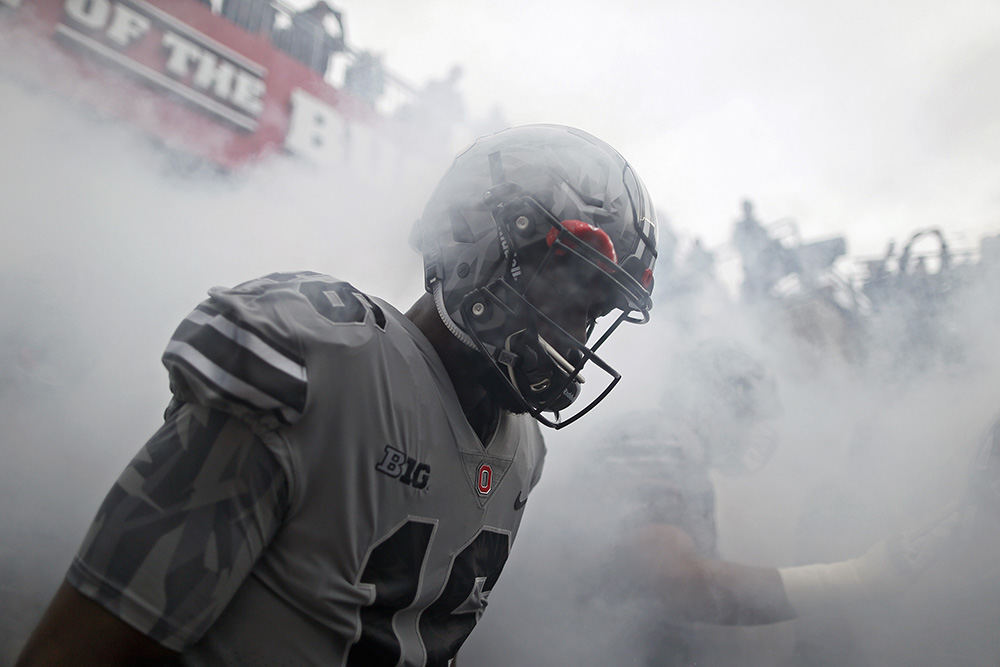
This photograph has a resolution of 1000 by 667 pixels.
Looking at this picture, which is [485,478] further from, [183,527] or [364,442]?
[183,527]

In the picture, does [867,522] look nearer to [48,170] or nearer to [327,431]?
[327,431]

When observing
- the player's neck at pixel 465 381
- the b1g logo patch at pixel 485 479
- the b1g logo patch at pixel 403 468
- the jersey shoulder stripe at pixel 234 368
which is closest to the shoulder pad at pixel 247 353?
the jersey shoulder stripe at pixel 234 368

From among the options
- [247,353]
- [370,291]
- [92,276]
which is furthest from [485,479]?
[92,276]

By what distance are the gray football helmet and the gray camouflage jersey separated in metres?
0.20

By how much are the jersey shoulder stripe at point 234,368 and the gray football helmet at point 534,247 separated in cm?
49

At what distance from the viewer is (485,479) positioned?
1.46 meters

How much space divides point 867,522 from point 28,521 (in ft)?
13.0

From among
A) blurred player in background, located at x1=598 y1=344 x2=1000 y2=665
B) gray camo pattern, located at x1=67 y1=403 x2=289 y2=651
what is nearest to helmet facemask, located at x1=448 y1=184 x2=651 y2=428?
gray camo pattern, located at x1=67 y1=403 x2=289 y2=651

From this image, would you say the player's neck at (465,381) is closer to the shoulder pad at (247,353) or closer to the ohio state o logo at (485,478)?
the ohio state o logo at (485,478)

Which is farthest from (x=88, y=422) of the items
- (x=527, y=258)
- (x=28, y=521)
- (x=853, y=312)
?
(x=853, y=312)

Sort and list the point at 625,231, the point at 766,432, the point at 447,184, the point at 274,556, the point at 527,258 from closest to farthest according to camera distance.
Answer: the point at 274,556, the point at 527,258, the point at 625,231, the point at 447,184, the point at 766,432

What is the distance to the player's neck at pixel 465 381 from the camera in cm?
147

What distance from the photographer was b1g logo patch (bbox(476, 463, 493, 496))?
1.44 metres

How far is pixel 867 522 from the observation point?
322 centimetres
